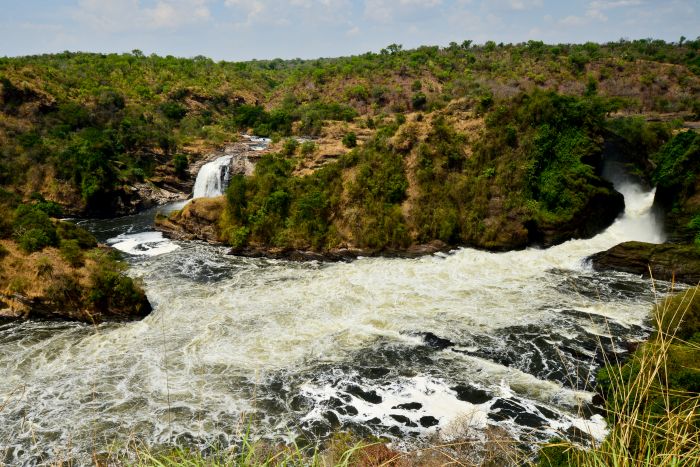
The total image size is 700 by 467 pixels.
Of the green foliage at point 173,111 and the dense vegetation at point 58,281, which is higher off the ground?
the green foliage at point 173,111

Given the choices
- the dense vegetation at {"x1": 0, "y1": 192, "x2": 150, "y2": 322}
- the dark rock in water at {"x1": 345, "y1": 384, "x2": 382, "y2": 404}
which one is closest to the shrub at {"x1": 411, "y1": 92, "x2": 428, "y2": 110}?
the dense vegetation at {"x1": 0, "y1": 192, "x2": 150, "y2": 322}

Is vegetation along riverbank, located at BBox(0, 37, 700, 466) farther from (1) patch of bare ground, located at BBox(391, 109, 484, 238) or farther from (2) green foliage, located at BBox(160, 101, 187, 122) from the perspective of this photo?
(2) green foliage, located at BBox(160, 101, 187, 122)

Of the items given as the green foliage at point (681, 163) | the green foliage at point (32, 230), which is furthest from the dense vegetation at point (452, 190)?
the green foliage at point (32, 230)

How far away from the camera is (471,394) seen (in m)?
13.3

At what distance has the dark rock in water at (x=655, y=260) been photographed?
1988cm

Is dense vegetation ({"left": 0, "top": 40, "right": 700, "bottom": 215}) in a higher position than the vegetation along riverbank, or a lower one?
higher

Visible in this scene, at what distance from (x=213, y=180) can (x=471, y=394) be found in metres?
26.7

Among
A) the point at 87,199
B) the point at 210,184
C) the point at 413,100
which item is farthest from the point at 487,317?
the point at 413,100

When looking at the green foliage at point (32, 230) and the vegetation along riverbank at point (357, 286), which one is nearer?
the vegetation along riverbank at point (357, 286)

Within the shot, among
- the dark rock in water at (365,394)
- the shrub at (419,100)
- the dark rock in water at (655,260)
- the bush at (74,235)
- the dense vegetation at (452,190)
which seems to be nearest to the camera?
the dark rock in water at (365,394)

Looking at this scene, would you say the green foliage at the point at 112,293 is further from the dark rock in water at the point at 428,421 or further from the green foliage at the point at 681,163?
the green foliage at the point at 681,163

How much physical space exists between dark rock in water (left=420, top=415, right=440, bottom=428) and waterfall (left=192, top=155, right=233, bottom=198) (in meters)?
25.7

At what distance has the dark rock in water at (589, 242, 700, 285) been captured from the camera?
1988 cm

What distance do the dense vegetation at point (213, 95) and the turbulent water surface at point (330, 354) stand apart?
46.7 ft
